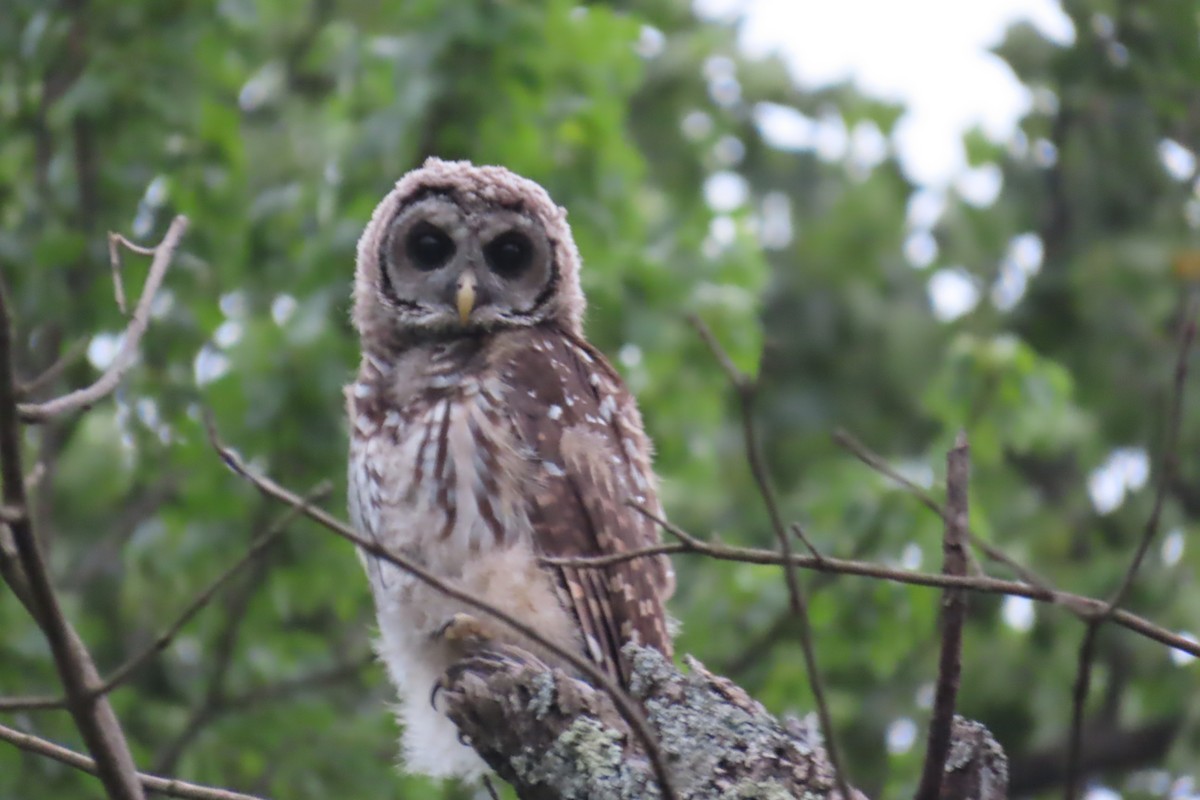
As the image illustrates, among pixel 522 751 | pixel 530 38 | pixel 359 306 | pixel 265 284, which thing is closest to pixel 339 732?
pixel 265 284

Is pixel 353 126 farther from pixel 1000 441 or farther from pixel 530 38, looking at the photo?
pixel 1000 441

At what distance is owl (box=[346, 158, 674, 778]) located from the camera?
3.95 meters

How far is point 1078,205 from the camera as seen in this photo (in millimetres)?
9641

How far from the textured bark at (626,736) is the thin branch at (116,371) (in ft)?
3.06

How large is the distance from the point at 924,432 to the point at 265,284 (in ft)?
16.5

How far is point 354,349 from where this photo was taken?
7.07 meters

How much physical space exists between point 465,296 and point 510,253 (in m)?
0.36

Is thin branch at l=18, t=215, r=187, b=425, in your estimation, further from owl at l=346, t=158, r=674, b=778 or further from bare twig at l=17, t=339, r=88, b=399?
owl at l=346, t=158, r=674, b=778

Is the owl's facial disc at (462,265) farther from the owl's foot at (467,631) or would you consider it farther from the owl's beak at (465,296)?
the owl's foot at (467,631)

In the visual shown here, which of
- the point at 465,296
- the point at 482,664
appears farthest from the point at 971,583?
the point at 465,296

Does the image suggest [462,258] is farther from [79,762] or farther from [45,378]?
[79,762]

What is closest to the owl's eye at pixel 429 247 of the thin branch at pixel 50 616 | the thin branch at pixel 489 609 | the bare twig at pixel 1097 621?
the thin branch at pixel 489 609

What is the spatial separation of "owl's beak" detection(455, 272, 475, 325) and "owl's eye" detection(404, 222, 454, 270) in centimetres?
21

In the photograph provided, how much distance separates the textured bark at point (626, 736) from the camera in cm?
295
